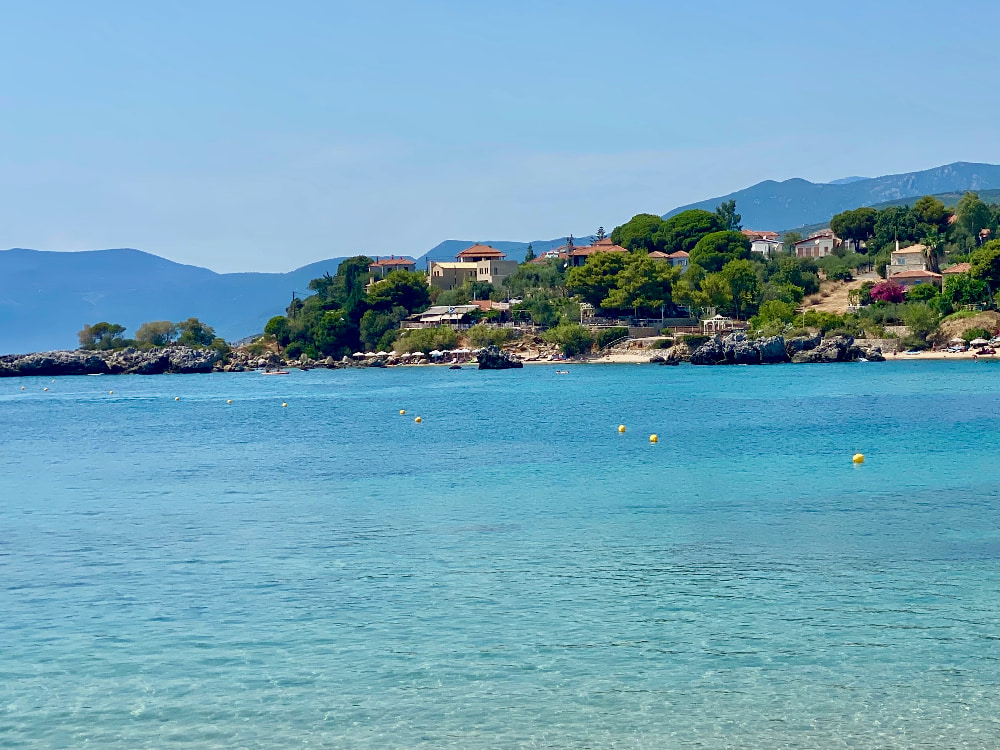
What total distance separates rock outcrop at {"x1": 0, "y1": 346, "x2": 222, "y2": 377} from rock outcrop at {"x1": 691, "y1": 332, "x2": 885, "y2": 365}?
204ft

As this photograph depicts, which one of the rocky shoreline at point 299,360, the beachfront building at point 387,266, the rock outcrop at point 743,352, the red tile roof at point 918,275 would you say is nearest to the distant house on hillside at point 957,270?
the red tile roof at point 918,275

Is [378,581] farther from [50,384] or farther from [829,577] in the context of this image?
[50,384]

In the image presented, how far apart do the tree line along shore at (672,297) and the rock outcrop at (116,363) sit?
315 centimetres

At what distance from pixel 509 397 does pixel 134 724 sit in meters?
59.5

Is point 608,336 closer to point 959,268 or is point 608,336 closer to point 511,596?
point 959,268

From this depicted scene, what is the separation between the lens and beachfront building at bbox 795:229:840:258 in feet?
538

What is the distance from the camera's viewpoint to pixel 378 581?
1938 cm

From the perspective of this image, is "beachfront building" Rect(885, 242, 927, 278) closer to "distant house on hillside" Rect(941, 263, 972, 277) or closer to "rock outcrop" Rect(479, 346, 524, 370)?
"distant house on hillside" Rect(941, 263, 972, 277)

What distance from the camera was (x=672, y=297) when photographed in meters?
128

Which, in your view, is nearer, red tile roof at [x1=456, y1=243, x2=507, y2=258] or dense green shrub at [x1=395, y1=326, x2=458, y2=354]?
dense green shrub at [x1=395, y1=326, x2=458, y2=354]

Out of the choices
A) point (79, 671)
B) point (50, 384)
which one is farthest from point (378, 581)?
point (50, 384)

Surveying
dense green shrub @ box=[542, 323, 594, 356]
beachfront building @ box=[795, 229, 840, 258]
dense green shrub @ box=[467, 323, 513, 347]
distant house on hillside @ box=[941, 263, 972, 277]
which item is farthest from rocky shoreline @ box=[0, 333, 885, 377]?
beachfront building @ box=[795, 229, 840, 258]

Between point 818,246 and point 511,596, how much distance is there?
157 m

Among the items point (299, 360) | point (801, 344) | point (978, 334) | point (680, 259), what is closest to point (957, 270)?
point (978, 334)
